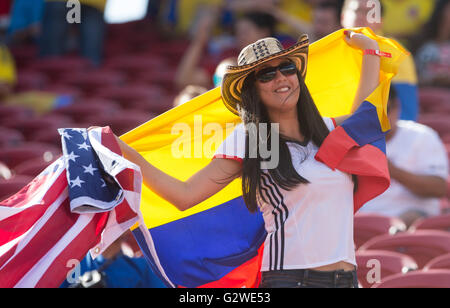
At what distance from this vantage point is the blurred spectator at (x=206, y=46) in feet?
21.4

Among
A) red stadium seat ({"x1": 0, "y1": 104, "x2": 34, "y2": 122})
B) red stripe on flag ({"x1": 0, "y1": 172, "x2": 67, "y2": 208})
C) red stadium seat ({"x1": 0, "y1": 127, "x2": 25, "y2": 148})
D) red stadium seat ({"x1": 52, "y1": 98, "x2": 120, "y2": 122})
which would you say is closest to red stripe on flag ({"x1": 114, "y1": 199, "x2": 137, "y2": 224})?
red stripe on flag ({"x1": 0, "y1": 172, "x2": 67, "y2": 208})

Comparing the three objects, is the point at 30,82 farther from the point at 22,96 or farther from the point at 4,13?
the point at 4,13

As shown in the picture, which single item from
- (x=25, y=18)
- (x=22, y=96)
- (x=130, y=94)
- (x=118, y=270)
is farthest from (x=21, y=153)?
Answer: (x=25, y=18)

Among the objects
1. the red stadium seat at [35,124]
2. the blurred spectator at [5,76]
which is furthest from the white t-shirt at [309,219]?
the blurred spectator at [5,76]

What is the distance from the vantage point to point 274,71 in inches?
131

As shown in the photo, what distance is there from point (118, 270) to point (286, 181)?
1246 mm

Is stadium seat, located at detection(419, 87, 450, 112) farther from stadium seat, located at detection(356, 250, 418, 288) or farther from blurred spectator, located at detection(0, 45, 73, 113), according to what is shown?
stadium seat, located at detection(356, 250, 418, 288)

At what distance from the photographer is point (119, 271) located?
4.09 metres

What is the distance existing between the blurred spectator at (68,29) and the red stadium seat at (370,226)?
14.0 feet

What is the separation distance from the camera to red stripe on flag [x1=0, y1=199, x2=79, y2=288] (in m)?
3.13

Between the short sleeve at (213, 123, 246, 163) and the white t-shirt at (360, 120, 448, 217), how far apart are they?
205cm

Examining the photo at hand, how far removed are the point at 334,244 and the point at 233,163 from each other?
49cm
